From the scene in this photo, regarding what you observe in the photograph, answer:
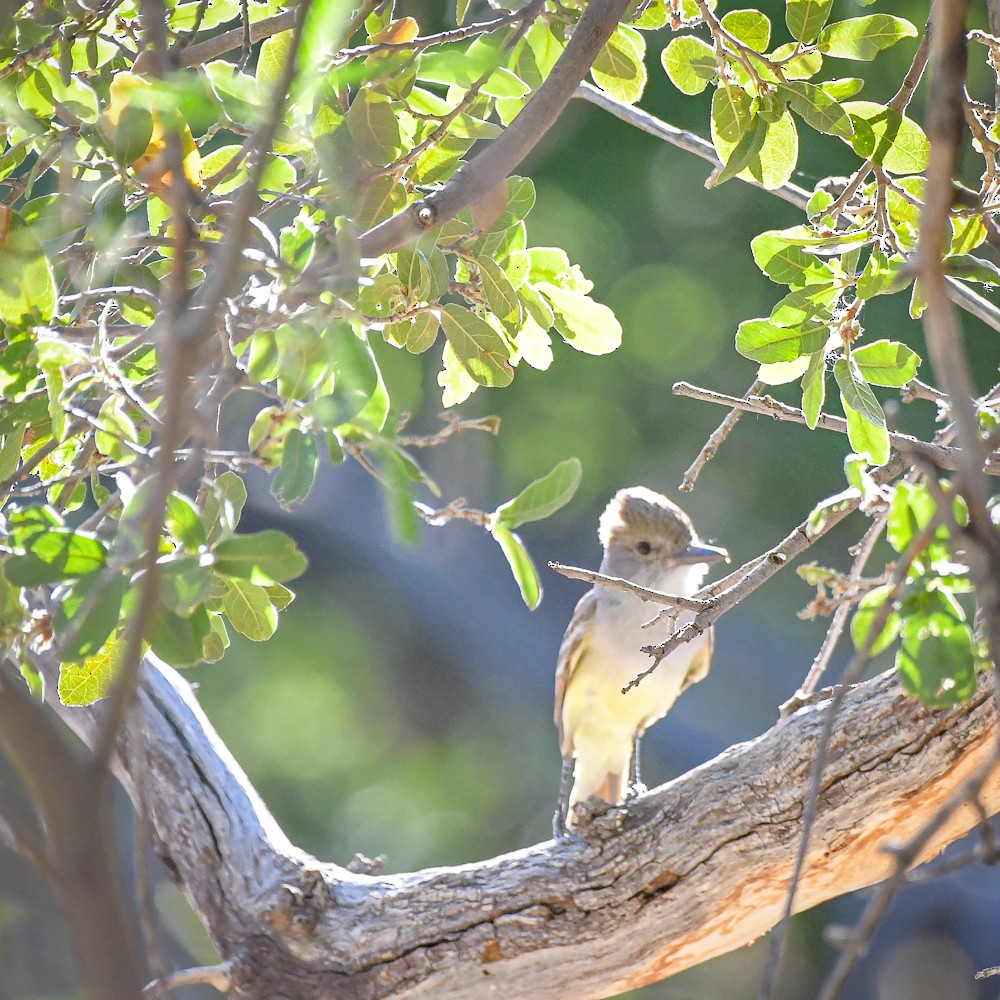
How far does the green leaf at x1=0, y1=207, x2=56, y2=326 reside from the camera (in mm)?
1266

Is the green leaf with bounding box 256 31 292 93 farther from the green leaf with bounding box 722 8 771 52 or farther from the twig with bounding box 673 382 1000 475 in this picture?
the twig with bounding box 673 382 1000 475

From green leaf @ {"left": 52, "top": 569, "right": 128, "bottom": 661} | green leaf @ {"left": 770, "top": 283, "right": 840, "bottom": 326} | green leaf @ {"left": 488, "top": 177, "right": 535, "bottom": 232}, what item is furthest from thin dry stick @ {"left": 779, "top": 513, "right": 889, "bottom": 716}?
green leaf @ {"left": 52, "top": 569, "right": 128, "bottom": 661}

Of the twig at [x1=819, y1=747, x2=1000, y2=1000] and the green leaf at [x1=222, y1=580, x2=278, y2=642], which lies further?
the green leaf at [x1=222, y1=580, x2=278, y2=642]

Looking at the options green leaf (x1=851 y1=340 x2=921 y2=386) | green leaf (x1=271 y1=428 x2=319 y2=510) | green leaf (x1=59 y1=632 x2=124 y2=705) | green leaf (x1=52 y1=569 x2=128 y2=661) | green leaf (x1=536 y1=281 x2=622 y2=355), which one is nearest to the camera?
green leaf (x1=52 y1=569 x2=128 y2=661)

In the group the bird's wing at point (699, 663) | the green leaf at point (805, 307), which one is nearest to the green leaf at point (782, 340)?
the green leaf at point (805, 307)

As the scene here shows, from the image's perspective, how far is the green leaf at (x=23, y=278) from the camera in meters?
1.27

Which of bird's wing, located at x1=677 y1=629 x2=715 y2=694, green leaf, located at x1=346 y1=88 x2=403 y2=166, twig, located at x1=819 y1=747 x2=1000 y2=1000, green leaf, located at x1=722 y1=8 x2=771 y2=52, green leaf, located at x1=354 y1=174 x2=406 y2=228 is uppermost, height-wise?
bird's wing, located at x1=677 y1=629 x2=715 y2=694

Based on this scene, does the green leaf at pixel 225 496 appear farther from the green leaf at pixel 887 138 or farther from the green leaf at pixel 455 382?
the green leaf at pixel 887 138

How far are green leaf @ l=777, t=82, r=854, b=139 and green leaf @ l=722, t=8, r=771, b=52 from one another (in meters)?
0.10

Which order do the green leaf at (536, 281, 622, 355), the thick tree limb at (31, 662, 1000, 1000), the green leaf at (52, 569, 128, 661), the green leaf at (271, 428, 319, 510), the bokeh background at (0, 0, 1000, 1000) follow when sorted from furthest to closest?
the bokeh background at (0, 0, 1000, 1000)
the thick tree limb at (31, 662, 1000, 1000)
the green leaf at (536, 281, 622, 355)
the green leaf at (271, 428, 319, 510)
the green leaf at (52, 569, 128, 661)

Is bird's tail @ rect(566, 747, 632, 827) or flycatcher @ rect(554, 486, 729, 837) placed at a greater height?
flycatcher @ rect(554, 486, 729, 837)

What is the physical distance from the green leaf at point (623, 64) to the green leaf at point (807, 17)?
210 mm

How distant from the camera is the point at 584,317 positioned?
1667 mm

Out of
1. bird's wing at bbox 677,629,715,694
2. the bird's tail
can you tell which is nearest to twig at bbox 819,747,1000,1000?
bird's wing at bbox 677,629,715,694
